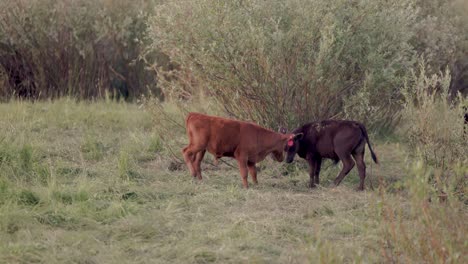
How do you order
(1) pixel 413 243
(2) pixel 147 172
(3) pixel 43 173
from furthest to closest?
(2) pixel 147 172 < (3) pixel 43 173 < (1) pixel 413 243

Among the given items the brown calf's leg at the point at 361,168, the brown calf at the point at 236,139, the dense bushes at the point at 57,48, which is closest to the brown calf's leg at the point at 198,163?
the brown calf at the point at 236,139

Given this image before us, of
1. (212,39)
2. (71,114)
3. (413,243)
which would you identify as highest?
(212,39)

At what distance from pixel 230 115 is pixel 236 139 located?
5.77 feet

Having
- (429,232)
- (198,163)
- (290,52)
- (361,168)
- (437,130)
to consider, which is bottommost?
(198,163)

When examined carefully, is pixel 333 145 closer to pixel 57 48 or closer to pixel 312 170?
pixel 312 170

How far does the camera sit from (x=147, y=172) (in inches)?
365

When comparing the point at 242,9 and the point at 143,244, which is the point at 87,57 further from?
the point at 143,244

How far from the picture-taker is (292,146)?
8.92 meters

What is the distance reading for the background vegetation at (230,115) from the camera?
20.5 ft

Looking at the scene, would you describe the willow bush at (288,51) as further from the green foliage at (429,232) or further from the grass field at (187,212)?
the green foliage at (429,232)

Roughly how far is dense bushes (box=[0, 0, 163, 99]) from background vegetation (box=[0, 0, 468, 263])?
0.10 ft

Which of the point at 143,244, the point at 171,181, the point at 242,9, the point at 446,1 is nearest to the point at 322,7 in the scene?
the point at 242,9

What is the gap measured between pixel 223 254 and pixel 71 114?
678 centimetres

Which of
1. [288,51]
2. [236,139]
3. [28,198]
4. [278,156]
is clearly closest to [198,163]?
[236,139]
